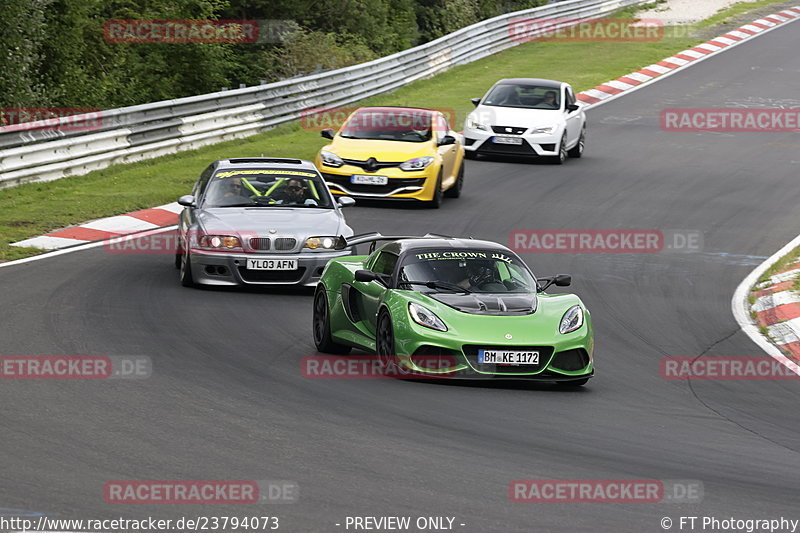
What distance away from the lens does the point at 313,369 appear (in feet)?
37.0

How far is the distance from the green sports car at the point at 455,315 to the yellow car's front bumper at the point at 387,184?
27.7 ft

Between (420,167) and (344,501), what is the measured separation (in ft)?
46.5

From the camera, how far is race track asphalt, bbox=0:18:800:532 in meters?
7.50

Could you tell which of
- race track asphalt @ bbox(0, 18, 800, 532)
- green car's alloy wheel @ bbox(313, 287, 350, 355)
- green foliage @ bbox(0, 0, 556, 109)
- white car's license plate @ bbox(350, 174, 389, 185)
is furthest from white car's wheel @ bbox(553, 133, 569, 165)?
green car's alloy wheel @ bbox(313, 287, 350, 355)

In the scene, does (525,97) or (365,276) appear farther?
(525,97)

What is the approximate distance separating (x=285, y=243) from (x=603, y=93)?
2212 centimetres

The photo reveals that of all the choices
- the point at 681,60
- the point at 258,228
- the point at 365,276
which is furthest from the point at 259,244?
the point at 681,60

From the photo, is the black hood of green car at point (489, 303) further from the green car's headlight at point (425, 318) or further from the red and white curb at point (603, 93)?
the red and white curb at point (603, 93)

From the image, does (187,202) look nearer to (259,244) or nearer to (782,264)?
(259,244)

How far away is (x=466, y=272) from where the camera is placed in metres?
11.8

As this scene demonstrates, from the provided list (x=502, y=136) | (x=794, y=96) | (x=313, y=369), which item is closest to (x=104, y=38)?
(x=502, y=136)

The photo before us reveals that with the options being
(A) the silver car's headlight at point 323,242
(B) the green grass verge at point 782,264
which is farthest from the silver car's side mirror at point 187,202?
(B) the green grass verge at point 782,264

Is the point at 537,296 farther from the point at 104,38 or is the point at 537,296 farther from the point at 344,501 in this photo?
the point at 104,38

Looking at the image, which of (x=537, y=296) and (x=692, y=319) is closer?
(x=537, y=296)
